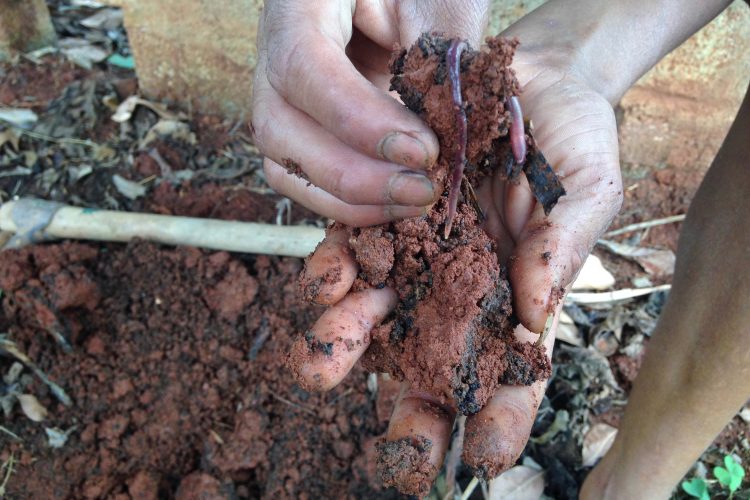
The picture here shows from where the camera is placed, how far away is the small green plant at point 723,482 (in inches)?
119

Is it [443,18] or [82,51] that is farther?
[82,51]

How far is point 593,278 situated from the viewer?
12.4ft

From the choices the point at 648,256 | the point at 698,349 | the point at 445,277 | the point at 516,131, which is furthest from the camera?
the point at 648,256

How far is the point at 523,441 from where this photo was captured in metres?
1.98

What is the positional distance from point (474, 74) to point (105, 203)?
312 centimetres

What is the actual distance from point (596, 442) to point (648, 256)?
53.3 inches

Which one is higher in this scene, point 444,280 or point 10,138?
point 444,280

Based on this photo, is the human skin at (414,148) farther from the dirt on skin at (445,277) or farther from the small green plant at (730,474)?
the small green plant at (730,474)

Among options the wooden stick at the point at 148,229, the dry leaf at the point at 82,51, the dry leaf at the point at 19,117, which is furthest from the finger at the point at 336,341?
the dry leaf at the point at 82,51

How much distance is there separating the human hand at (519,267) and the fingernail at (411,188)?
0.38 m

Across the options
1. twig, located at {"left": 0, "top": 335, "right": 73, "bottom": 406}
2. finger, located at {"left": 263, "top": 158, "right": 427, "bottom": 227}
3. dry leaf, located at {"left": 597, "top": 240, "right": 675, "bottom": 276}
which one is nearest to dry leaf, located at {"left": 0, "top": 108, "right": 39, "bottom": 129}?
twig, located at {"left": 0, "top": 335, "right": 73, "bottom": 406}

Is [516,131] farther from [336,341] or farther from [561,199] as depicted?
[336,341]

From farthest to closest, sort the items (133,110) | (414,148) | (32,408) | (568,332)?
(133,110), (568,332), (32,408), (414,148)

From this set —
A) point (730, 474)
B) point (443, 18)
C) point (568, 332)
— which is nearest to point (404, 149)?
point (443, 18)
